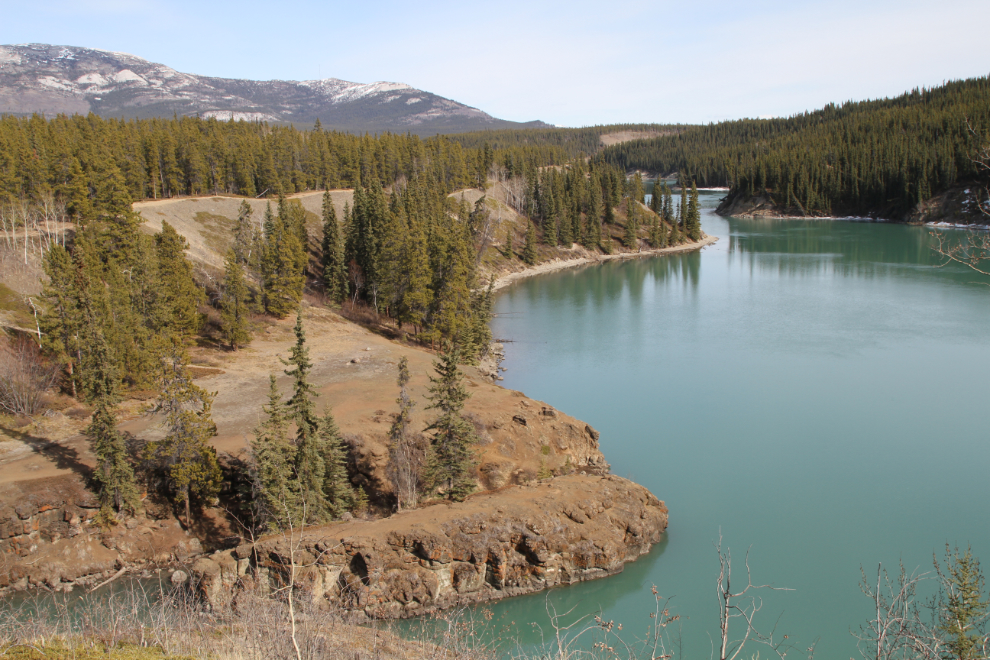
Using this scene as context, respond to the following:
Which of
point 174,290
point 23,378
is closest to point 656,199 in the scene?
point 174,290

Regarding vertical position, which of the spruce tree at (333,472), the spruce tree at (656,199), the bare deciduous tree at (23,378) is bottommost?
the spruce tree at (333,472)

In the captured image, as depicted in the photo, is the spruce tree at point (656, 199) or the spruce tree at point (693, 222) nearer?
the spruce tree at point (693, 222)

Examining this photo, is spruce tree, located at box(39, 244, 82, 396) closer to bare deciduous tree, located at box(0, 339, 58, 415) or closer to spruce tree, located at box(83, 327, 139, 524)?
bare deciduous tree, located at box(0, 339, 58, 415)

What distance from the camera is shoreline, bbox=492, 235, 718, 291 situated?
293ft

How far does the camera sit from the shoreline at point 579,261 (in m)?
89.2

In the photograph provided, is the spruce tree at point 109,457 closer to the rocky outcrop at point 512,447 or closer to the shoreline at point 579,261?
the rocky outcrop at point 512,447

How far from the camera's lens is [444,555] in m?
22.4

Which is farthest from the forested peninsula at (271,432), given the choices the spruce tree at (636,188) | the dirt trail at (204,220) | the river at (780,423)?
the spruce tree at (636,188)

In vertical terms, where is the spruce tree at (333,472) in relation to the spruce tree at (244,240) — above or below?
below

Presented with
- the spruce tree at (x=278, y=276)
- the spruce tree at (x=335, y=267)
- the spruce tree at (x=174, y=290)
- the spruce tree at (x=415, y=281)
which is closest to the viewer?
the spruce tree at (x=174, y=290)

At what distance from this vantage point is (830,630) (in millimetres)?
20500

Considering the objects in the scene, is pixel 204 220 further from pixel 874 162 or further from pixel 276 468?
pixel 874 162

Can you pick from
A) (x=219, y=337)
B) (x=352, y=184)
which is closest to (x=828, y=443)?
(x=219, y=337)

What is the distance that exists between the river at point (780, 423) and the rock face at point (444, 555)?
0.95 meters
